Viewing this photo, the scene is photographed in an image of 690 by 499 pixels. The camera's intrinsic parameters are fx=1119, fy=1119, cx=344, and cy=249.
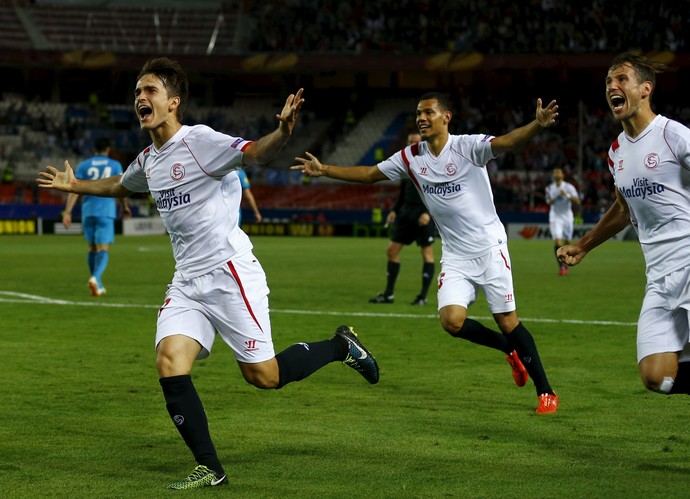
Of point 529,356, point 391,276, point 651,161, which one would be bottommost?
point 391,276

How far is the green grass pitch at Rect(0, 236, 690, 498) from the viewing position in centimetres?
600

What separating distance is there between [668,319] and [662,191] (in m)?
0.73

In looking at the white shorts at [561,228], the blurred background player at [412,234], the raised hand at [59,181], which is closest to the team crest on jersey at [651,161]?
the raised hand at [59,181]

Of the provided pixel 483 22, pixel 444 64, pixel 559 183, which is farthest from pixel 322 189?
pixel 559 183

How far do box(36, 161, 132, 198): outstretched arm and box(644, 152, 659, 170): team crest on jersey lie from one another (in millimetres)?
3167

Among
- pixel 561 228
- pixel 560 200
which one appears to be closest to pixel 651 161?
pixel 560 200

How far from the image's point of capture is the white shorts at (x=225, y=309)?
246 inches

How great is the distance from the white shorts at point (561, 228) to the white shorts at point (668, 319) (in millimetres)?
20337

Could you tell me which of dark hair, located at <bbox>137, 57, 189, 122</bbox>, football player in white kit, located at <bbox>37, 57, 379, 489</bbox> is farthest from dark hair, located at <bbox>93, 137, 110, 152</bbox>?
dark hair, located at <bbox>137, 57, 189, 122</bbox>

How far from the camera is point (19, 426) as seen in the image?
7.50 metres

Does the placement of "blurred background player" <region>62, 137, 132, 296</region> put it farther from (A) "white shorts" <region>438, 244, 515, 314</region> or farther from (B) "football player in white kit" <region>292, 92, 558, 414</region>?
(A) "white shorts" <region>438, 244, 515, 314</region>

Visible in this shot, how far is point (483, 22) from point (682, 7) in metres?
9.00

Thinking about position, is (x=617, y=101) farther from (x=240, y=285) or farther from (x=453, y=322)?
(x=453, y=322)

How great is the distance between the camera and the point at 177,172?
6.32m
